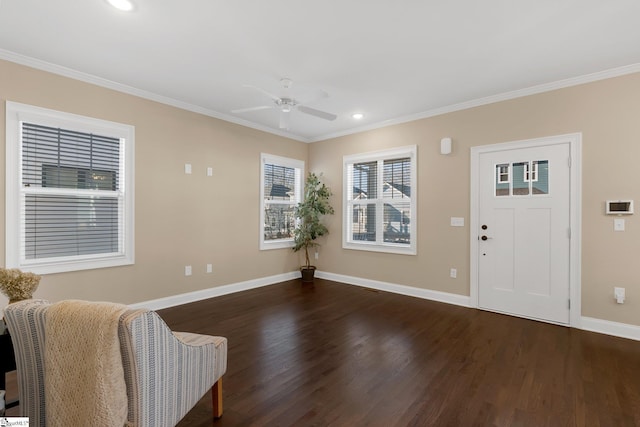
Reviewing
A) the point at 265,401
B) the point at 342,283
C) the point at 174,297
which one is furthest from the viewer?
the point at 342,283

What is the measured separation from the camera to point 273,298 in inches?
175

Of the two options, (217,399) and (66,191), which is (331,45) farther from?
(66,191)

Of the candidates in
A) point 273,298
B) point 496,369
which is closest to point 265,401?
point 496,369

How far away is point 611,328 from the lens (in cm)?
316

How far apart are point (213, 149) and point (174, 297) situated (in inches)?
84.9

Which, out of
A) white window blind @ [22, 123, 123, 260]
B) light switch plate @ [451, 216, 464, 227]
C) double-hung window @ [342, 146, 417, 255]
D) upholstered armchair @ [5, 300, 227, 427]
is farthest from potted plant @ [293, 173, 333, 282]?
upholstered armchair @ [5, 300, 227, 427]

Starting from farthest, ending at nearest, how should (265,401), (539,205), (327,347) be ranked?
1. (539,205)
2. (327,347)
3. (265,401)

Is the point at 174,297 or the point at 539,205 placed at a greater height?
the point at 539,205

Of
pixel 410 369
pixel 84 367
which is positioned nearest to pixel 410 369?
pixel 410 369

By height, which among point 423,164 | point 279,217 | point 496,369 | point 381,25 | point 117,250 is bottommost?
point 496,369

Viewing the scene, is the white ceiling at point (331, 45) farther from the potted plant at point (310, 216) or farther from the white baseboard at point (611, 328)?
the white baseboard at point (611, 328)

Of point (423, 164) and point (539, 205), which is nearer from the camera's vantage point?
point (539, 205)

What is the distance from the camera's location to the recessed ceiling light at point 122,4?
2.15 metres

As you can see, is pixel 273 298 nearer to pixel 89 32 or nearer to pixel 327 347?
pixel 327 347
